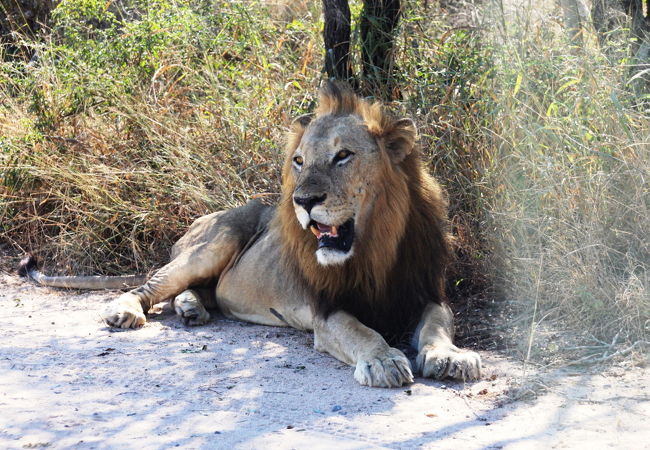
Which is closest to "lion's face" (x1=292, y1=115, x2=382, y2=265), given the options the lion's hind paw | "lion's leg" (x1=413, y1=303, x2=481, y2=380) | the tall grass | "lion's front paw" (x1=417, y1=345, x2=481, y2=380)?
"lion's leg" (x1=413, y1=303, x2=481, y2=380)

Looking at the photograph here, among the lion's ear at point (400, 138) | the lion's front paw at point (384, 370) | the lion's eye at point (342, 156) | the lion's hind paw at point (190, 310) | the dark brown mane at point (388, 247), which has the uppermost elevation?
the lion's ear at point (400, 138)

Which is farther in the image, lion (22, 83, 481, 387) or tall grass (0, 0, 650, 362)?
tall grass (0, 0, 650, 362)

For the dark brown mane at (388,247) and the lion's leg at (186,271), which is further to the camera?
the lion's leg at (186,271)

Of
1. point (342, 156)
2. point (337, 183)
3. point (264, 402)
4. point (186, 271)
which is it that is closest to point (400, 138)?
point (342, 156)

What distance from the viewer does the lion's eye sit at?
427 cm

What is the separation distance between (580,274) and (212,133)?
3.16 m

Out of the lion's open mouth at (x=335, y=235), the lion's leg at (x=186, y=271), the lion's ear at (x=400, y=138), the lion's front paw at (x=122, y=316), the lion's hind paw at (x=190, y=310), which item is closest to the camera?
the lion's open mouth at (x=335, y=235)

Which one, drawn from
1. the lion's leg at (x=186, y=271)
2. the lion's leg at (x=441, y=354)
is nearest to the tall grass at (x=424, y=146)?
the lion's leg at (x=441, y=354)

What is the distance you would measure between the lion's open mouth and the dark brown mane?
7 centimetres

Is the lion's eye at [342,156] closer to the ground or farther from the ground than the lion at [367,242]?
farther from the ground

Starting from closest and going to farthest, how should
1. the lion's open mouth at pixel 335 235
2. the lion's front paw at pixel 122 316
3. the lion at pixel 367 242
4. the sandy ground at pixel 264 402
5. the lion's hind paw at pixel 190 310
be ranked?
the sandy ground at pixel 264 402 < the lion at pixel 367 242 < the lion's open mouth at pixel 335 235 < the lion's front paw at pixel 122 316 < the lion's hind paw at pixel 190 310

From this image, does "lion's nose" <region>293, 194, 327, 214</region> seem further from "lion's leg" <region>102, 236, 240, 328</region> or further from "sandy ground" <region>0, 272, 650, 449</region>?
"lion's leg" <region>102, 236, 240, 328</region>

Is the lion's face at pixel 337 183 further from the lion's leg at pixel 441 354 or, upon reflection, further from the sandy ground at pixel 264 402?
the sandy ground at pixel 264 402

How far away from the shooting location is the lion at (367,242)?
403 cm
